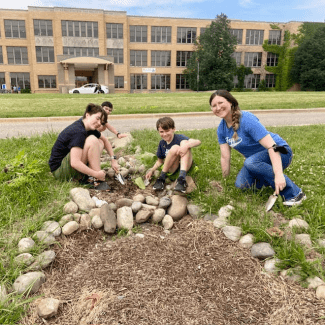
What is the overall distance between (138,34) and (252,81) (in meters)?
19.7

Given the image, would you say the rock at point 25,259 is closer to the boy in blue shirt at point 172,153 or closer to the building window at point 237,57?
the boy in blue shirt at point 172,153

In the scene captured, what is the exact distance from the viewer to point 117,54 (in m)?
42.9

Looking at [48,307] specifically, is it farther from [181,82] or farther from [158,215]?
[181,82]

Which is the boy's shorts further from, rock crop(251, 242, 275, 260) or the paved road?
the paved road

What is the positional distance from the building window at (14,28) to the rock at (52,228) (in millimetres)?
47031

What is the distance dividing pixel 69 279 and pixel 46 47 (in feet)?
149

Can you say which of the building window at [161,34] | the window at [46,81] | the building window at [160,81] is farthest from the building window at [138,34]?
the window at [46,81]

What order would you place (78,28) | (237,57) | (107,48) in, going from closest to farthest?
(78,28) → (107,48) → (237,57)

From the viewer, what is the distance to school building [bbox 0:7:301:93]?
40.2m

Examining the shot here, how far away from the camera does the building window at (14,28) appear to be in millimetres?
41125

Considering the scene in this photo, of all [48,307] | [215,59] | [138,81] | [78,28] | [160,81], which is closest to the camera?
[48,307]

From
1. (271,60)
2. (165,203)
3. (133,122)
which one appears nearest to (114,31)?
(271,60)

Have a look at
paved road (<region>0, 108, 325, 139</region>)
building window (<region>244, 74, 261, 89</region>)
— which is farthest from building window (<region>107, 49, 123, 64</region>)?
paved road (<region>0, 108, 325, 139</region>)

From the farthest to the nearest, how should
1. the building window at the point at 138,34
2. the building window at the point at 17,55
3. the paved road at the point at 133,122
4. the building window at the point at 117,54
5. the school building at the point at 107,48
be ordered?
the building window at the point at 138,34 < the building window at the point at 117,54 < the building window at the point at 17,55 < the school building at the point at 107,48 < the paved road at the point at 133,122
